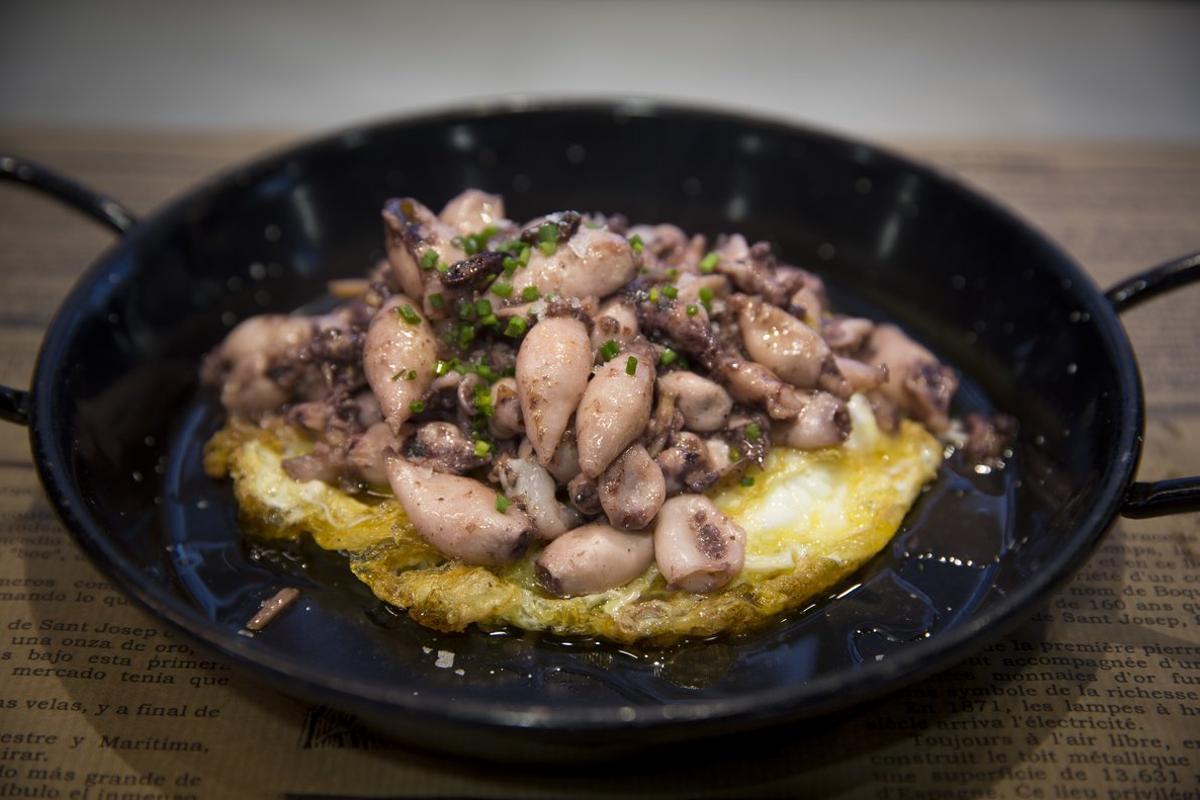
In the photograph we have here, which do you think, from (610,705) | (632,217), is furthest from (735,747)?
(632,217)

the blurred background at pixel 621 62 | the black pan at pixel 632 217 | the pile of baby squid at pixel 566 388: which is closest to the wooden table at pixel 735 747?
the black pan at pixel 632 217

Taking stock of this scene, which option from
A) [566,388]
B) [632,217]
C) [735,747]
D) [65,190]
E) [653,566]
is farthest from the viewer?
[632,217]

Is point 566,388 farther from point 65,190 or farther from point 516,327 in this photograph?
point 65,190

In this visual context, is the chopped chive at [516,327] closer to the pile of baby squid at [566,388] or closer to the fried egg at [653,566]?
the pile of baby squid at [566,388]

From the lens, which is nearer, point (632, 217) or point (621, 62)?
point (632, 217)

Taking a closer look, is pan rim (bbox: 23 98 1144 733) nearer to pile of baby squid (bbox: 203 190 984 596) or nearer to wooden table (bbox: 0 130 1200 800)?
wooden table (bbox: 0 130 1200 800)

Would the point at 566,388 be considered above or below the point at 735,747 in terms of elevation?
above

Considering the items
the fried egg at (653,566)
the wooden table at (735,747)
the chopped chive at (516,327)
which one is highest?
the chopped chive at (516,327)
